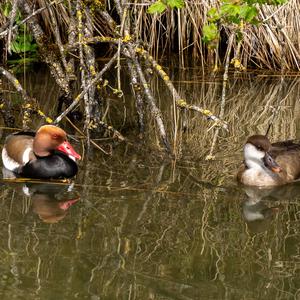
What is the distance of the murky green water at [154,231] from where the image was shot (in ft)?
14.3

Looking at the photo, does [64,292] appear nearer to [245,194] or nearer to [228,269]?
[228,269]

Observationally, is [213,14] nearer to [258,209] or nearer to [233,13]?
[233,13]

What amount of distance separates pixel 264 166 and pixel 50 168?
5.64ft

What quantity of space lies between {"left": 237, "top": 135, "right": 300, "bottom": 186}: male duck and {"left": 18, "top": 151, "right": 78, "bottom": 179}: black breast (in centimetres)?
134

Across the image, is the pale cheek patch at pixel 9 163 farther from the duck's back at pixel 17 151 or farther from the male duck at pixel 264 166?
the male duck at pixel 264 166

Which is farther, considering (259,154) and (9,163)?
(9,163)

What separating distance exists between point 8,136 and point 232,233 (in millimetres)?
2594

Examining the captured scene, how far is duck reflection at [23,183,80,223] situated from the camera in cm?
554

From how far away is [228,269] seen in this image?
4.58 meters

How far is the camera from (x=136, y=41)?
6.77 m

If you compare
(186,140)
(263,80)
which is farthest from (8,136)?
(263,80)

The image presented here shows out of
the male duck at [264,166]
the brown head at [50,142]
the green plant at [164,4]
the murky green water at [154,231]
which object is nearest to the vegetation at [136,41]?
the green plant at [164,4]

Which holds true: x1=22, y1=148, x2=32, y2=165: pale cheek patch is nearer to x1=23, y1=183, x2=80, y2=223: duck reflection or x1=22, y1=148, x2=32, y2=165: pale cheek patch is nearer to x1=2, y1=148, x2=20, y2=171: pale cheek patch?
x1=2, y1=148, x2=20, y2=171: pale cheek patch

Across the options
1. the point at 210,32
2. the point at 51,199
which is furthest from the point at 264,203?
the point at 51,199
